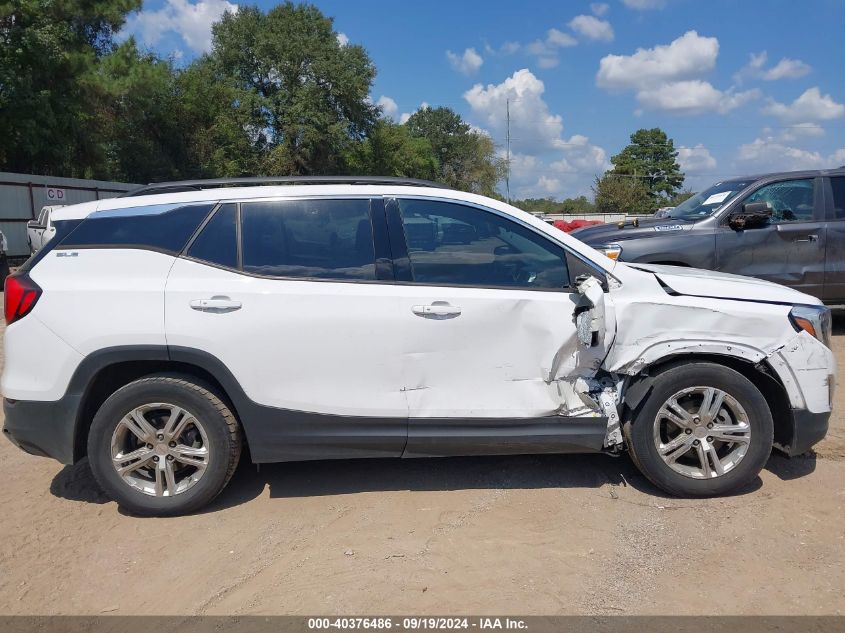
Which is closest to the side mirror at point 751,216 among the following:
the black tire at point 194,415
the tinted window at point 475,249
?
the tinted window at point 475,249

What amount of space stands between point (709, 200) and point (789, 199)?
0.86m

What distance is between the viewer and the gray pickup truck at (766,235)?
723 cm

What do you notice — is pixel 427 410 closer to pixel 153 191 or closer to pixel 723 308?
pixel 723 308

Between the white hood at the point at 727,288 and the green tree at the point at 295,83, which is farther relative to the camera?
the green tree at the point at 295,83

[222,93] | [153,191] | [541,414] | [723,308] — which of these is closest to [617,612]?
[541,414]

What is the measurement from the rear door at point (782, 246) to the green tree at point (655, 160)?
77.6 meters

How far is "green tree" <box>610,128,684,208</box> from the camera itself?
267 feet

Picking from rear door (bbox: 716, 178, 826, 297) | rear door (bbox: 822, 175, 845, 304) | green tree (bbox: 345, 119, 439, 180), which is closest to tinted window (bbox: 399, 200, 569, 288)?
rear door (bbox: 716, 178, 826, 297)

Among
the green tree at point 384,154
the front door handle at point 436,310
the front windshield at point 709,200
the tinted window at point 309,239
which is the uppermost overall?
→ the green tree at point 384,154

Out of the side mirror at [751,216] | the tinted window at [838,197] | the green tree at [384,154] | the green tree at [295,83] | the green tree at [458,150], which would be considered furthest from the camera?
the green tree at [458,150]

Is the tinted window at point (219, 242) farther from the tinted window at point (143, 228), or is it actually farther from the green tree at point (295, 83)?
the green tree at point (295, 83)

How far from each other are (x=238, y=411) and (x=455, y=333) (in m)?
1.29

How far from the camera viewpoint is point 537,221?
394 centimetres

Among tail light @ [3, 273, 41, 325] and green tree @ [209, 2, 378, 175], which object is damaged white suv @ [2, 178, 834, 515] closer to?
tail light @ [3, 273, 41, 325]
